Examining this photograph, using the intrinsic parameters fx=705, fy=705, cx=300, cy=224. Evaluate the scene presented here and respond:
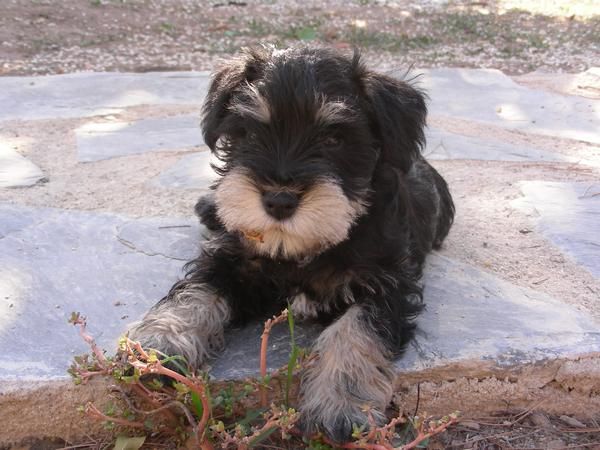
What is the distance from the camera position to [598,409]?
2629 mm

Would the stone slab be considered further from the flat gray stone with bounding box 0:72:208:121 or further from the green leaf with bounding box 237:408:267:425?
the green leaf with bounding box 237:408:267:425

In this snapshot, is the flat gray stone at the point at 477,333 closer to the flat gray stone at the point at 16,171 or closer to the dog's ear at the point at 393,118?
the dog's ear at the point at 393,118

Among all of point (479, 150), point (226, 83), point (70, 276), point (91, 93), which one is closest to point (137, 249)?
point (70, 276)

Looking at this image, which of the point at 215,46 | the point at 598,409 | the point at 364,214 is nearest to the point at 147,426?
the point at 364,214

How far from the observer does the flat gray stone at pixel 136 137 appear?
14.6 ft

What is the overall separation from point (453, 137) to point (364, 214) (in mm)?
2275

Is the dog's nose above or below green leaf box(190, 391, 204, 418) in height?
above

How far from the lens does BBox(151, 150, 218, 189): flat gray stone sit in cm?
403

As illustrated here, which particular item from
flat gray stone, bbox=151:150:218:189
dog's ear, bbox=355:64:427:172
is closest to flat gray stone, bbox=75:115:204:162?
flat gray stone, bbox=151:150:218:189

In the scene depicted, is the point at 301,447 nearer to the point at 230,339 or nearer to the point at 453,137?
the point at 230,339

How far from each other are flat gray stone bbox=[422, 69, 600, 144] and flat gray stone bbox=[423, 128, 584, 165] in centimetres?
36

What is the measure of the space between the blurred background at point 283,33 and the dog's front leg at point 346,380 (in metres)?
4.49

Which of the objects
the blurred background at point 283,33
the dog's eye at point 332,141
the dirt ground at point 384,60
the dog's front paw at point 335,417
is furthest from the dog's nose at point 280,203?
the blurred background at point 283,33

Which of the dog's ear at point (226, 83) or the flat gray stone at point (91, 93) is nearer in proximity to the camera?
the dog's ear at point (226, 83)
